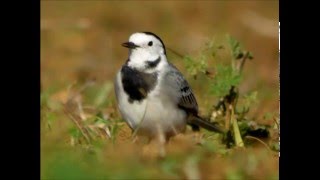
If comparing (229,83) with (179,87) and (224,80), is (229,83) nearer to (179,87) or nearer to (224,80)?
(224,80)

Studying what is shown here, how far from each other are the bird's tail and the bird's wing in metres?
0.08

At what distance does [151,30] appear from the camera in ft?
15.8

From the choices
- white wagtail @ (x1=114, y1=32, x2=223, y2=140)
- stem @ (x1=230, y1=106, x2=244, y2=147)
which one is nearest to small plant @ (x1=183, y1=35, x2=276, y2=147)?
stem @ (x1=230, y1=106, x2=244, y2=147)

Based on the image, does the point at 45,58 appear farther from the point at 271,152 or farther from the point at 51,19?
the point at 271,152

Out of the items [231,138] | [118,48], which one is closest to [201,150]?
[231,138]

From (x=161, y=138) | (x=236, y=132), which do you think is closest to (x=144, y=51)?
→ (x=161, y=138)

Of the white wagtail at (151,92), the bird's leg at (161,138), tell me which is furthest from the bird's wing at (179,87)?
the bird's leg at (161,138)

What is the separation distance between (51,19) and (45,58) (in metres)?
0.17

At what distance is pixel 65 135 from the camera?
4.76 metres

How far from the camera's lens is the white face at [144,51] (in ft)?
15.2

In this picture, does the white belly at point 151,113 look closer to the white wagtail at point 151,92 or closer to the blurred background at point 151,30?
the white wagtail at point 151,92

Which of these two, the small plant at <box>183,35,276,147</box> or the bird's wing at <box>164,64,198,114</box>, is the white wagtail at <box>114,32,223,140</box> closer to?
the bird's wing at <box>164,64,198,114</box>

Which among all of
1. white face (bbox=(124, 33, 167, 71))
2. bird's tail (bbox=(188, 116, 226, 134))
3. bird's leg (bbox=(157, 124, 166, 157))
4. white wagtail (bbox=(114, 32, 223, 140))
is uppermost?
white face (bbox=(124, 33, 167, 71))

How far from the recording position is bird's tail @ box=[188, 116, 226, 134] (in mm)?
4842
